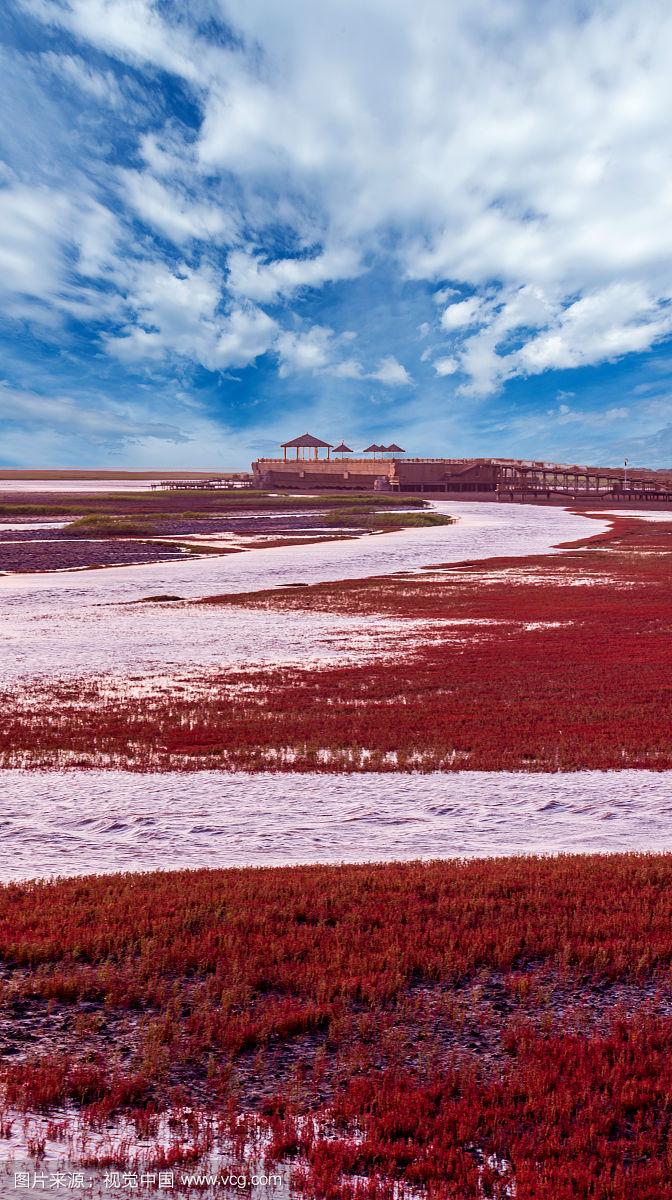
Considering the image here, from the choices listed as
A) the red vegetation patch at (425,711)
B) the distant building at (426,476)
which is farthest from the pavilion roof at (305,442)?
the red vegetation patch at (425,711)

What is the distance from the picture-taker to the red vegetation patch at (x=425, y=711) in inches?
655

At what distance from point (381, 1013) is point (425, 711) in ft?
40.6

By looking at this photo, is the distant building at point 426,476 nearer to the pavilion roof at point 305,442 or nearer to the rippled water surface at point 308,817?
the pavilion roof at point 305,442

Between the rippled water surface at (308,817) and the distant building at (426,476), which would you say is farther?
the distant building at (426,476)

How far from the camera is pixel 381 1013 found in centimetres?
776

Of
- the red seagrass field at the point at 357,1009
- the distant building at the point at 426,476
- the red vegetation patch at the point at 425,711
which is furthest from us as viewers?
the distant building at the point at 426,476

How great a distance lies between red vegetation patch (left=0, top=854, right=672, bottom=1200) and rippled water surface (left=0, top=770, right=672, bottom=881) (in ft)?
3.87

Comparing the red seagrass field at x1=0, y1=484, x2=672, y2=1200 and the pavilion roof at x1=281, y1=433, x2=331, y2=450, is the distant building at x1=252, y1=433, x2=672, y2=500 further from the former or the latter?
the red seagrass field at x1=0, y1=484, x2=672, y2=1200

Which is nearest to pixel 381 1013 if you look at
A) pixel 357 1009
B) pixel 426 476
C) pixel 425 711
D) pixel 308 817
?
pixel 357 1009

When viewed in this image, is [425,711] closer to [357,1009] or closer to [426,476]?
[357,1009]

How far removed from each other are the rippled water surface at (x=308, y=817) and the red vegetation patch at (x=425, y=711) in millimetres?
955

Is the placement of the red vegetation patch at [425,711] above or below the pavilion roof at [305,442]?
below

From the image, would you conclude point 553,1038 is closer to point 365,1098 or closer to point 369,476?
point 365,1098

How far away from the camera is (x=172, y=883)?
10.6 metres
